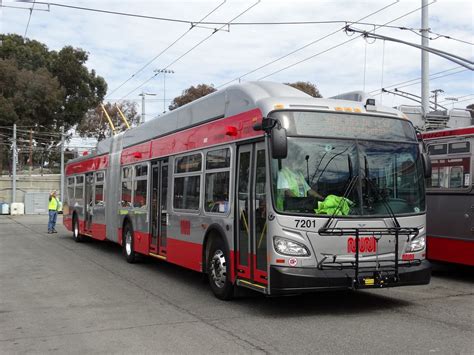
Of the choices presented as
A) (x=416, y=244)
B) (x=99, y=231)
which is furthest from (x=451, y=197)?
(x=99, y=231)

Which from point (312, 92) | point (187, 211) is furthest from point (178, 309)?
point (312, 92)

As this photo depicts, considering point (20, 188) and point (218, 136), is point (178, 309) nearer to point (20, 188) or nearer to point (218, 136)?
point (218, 136)

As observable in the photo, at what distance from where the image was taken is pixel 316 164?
7199 mm

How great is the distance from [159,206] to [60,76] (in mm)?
47097

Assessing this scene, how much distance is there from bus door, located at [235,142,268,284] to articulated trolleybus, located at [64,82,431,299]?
0.05ft

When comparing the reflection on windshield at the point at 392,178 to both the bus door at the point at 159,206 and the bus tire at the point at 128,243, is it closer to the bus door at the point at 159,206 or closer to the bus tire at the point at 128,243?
the bus door at the point at 159,206

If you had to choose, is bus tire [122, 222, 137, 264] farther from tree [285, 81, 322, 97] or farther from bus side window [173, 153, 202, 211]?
tree [285, 81, 322, 97]

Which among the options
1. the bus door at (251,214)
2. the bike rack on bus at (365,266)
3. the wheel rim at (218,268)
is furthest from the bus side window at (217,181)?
the bike rack on bus at (365,266)

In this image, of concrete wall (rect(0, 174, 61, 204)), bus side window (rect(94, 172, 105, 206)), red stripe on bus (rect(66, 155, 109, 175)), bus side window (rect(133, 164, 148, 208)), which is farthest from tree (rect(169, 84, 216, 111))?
bus side window (rect(133, 164, 148, 208))

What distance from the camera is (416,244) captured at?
7570 millimetres

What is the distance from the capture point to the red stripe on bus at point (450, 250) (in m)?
10.1

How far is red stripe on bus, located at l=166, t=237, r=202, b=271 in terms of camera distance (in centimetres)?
935

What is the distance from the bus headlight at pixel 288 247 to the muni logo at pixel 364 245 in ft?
2.04

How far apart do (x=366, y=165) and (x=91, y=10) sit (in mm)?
9695
